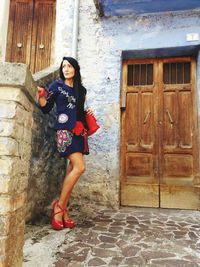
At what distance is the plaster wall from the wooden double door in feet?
0.92

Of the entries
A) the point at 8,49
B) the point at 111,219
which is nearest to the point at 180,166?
the point at 111,219

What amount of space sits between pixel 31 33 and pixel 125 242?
188 inches

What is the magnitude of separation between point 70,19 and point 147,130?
2516mm

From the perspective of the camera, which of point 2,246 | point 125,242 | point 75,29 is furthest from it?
point 75,29

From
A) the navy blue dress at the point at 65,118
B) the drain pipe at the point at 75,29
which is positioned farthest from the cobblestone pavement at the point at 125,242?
the drain pipe at the point at 75,29

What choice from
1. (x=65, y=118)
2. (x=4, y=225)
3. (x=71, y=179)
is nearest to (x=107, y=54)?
(x=65, y=118)

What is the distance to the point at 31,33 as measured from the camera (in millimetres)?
5672

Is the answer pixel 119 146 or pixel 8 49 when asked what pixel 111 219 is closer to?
pixel 119 146

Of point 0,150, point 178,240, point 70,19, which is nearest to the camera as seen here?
point 0,150

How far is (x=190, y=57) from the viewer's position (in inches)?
182

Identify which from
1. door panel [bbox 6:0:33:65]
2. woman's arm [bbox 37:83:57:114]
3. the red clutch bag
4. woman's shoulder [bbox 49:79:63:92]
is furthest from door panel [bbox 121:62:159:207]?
door panel [bbox 6:0:33:65]

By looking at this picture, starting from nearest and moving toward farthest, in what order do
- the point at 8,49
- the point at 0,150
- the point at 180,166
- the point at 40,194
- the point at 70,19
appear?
the point at 0,150
the point at 40,194
the point at 180,166
the point at 70,19
the point at 8,49

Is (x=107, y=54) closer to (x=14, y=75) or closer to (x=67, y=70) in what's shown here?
(x=67, y=70)

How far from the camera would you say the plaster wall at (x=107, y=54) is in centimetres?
434
